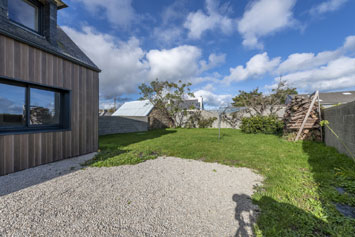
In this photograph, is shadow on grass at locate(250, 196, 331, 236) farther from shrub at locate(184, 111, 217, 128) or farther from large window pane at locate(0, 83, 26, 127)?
shrub at locate(184, 111, 217, 128)

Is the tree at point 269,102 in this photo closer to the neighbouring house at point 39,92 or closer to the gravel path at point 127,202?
the gravel path at point 127,202

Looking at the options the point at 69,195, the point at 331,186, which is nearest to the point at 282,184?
the point at 331,186

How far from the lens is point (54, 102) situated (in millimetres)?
4223

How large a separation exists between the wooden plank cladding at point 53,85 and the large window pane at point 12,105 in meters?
0.40

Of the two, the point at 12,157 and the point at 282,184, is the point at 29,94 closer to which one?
the point at 12,157

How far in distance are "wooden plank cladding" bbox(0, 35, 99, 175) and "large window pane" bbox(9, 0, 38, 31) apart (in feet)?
3.80

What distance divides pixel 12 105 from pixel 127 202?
3.83m

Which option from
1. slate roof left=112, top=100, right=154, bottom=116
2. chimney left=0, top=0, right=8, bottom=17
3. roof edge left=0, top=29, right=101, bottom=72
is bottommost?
slate roof left=112, top=100, right=154, bottom=116

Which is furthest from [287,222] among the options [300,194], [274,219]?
[300,194]

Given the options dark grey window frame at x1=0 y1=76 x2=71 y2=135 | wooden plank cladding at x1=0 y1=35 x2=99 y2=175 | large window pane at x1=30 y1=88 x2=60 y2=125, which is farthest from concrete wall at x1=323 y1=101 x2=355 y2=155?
large window pane at x1=30 y1=88 x2=60 y2=125

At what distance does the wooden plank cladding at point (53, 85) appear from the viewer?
122 inches

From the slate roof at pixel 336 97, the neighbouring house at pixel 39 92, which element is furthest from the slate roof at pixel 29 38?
the slate roof at pixel 336 97

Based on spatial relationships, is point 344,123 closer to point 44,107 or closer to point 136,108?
point 44,107

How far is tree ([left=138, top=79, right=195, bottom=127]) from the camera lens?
14.7m
